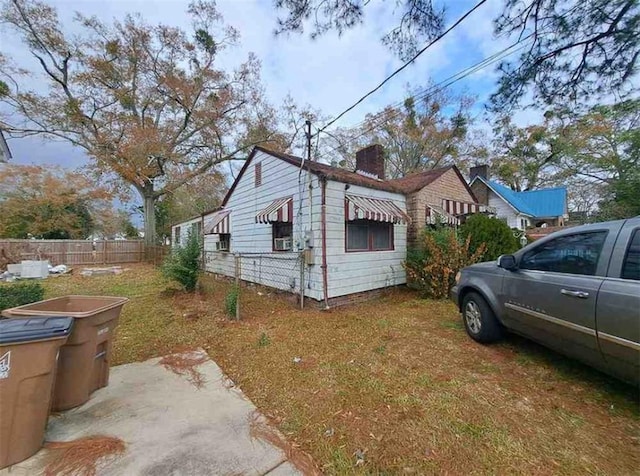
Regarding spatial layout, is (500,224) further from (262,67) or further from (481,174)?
(262,67)

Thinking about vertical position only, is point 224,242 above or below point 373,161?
below

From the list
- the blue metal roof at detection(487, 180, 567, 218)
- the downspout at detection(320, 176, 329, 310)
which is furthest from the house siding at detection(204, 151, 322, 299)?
the blue metal roof at detection(487, 180, 567, 218)

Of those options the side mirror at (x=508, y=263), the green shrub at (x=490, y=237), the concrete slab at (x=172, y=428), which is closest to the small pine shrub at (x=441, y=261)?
the green shrub at (x=490, y=237)

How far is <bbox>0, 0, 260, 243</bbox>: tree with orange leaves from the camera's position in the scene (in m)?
16.7

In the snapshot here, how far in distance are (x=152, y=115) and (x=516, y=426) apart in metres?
24.4

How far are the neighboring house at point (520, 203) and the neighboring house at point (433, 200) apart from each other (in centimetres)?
1322

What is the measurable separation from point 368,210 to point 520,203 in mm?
24302

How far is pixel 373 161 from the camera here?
958cm

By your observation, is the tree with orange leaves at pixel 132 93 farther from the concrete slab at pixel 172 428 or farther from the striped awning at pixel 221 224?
the concrete slab at pixel 172 428

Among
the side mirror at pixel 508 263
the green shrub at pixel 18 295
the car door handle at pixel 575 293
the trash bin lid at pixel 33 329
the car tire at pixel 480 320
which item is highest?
the side mirror at pixel 508 263

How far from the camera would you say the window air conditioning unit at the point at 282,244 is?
25.9ft

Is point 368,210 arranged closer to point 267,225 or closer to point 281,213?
point 281,213

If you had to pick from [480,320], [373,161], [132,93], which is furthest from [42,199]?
[480,320]

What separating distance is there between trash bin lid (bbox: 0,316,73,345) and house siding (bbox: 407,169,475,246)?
8.27 meters
